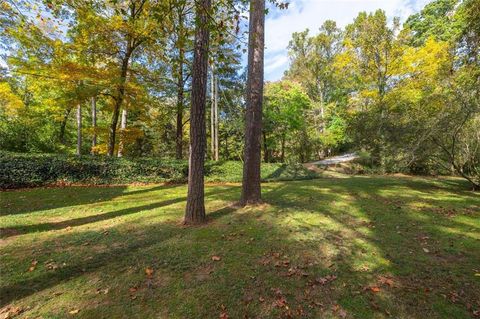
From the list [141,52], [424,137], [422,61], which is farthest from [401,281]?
[422,61]

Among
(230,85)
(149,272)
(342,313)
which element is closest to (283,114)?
(230,85)

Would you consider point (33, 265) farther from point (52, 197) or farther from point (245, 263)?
point (52, 197)

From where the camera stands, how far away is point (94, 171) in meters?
10.5

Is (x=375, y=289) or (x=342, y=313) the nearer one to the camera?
(x=342, y=313)

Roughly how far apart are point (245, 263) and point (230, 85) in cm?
1763

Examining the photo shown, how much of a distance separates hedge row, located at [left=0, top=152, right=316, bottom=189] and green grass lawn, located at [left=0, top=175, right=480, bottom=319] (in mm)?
3310

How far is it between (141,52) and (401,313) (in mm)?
14516

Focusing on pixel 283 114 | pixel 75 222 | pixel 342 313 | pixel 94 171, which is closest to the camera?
pixel 342 313

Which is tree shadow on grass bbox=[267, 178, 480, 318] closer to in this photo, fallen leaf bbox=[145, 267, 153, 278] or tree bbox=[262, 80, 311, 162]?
fallen leaf bbox=[145, 267, 153, 278]

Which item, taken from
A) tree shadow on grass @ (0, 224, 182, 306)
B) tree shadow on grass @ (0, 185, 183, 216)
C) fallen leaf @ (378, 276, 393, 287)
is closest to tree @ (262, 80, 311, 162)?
tree shadow on grass @ (0, 185, 183, 216)

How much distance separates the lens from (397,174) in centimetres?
1555

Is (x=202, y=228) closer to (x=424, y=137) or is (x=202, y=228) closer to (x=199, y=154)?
(x=199, y=154)

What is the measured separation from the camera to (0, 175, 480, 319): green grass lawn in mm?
2729

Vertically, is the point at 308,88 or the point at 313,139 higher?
the point at 308,88
